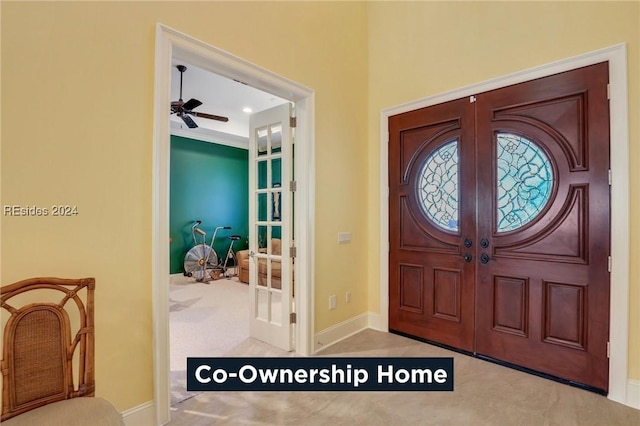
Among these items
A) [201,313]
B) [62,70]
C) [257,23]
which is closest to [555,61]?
[257,23]

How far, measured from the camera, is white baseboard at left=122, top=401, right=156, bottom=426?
176 centimetres

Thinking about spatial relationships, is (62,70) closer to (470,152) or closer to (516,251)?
(470,152)

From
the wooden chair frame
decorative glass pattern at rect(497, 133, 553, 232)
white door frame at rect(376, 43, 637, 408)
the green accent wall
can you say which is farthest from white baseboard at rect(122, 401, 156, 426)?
the green accent wall

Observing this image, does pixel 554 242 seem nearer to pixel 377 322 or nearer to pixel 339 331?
pixel 377 322

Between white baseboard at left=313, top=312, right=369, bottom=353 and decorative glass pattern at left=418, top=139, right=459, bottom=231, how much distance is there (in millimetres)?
1315

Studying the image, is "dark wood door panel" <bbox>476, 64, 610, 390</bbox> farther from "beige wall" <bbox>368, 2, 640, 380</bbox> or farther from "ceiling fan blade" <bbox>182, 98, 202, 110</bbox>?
"ceiling fan blade" <bbox>182, 98, 202, 110</bbox>

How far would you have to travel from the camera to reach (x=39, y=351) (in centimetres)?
133

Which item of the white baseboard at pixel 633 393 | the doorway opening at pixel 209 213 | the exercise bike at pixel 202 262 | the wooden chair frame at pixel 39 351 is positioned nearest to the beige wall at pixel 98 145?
the wooden chair frame at pixel 39 351

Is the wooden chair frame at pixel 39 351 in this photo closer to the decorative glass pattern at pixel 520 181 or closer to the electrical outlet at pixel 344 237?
the electrical outlet at pixel 344 237

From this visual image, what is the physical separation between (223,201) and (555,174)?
6.37 metres

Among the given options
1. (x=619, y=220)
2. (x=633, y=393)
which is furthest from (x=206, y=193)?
(x=633, y=393)

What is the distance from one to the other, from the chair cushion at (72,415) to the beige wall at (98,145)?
16.4 inches

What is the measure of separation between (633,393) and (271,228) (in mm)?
2873

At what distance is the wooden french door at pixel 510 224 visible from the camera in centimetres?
222
